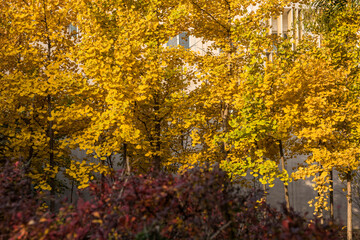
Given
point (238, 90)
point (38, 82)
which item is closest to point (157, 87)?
point (238, 90)

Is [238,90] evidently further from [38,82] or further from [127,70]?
[38,82]

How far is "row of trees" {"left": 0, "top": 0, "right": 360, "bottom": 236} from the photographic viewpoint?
23.7 ft

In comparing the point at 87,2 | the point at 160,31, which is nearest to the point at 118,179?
the point at 160,31

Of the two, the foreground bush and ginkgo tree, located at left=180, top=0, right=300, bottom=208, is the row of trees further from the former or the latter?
the foreground bush

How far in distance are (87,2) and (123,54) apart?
241cm

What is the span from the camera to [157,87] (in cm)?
751

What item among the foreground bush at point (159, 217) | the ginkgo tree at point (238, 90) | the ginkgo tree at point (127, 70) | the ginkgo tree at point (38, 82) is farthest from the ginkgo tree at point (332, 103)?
the ginkgo tree at point (38, 82)

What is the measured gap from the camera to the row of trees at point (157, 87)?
285 inches

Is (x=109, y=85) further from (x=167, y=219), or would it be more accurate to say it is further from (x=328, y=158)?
(x=328, y=158)

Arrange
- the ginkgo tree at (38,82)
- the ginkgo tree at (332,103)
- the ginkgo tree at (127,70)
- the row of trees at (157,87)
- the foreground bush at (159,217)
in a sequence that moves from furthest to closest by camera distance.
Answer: the ginkgo tree at (332,103) → the ginkgo tree at (38,82) → the row of trees at (157,87) → the ginkgo tree at (127,70) → the foreground bush at (159,217)

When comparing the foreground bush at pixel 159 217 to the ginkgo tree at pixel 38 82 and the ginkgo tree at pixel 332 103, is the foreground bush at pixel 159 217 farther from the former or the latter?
the ginkgo tree at pixel 332 103

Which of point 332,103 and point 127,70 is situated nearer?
point 127,70

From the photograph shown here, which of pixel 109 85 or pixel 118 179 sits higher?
pixel 109 85

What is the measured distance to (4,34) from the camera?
9.27 m
